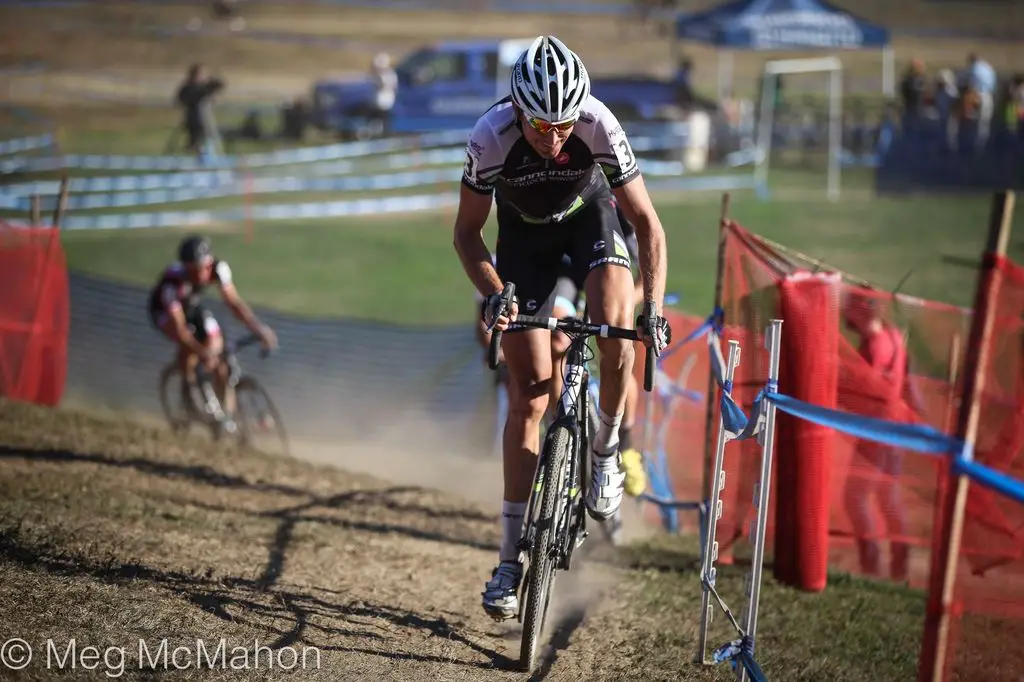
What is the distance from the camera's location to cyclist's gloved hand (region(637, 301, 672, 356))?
468cm

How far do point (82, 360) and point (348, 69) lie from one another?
2143 cm

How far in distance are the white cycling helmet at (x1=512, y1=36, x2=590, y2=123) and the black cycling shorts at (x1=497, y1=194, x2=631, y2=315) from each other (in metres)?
0.72

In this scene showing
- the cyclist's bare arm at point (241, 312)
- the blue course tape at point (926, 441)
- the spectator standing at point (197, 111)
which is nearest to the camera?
the blue course tape at point (926, 441)

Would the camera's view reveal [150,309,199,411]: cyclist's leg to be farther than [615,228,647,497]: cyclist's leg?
Yes

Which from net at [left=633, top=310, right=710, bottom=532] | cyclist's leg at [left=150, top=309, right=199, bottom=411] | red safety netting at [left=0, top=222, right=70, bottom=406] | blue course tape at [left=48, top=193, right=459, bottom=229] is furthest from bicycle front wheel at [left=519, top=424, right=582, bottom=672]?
blue course tape at [left=48, top=193, right=459, bottom=229]

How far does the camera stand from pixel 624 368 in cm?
520

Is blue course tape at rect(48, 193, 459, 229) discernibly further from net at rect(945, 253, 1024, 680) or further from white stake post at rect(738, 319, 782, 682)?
white stake post at rect(738, 319, 782, 682)

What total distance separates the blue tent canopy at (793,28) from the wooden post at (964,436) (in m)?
22.4

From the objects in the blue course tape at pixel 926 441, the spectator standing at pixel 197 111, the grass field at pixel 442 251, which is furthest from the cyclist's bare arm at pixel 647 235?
the spectator standing at pixel 197 111

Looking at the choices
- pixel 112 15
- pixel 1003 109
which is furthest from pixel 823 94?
pixel 112 15

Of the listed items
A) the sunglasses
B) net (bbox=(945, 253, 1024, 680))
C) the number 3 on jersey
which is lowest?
net (bbox=(945, 253, 1024, 680))

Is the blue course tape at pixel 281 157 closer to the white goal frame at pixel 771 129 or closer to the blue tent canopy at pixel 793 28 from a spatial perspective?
the white goal frame at pixel 771 129

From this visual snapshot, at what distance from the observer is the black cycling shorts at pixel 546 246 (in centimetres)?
536

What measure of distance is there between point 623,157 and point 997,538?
2206mm
